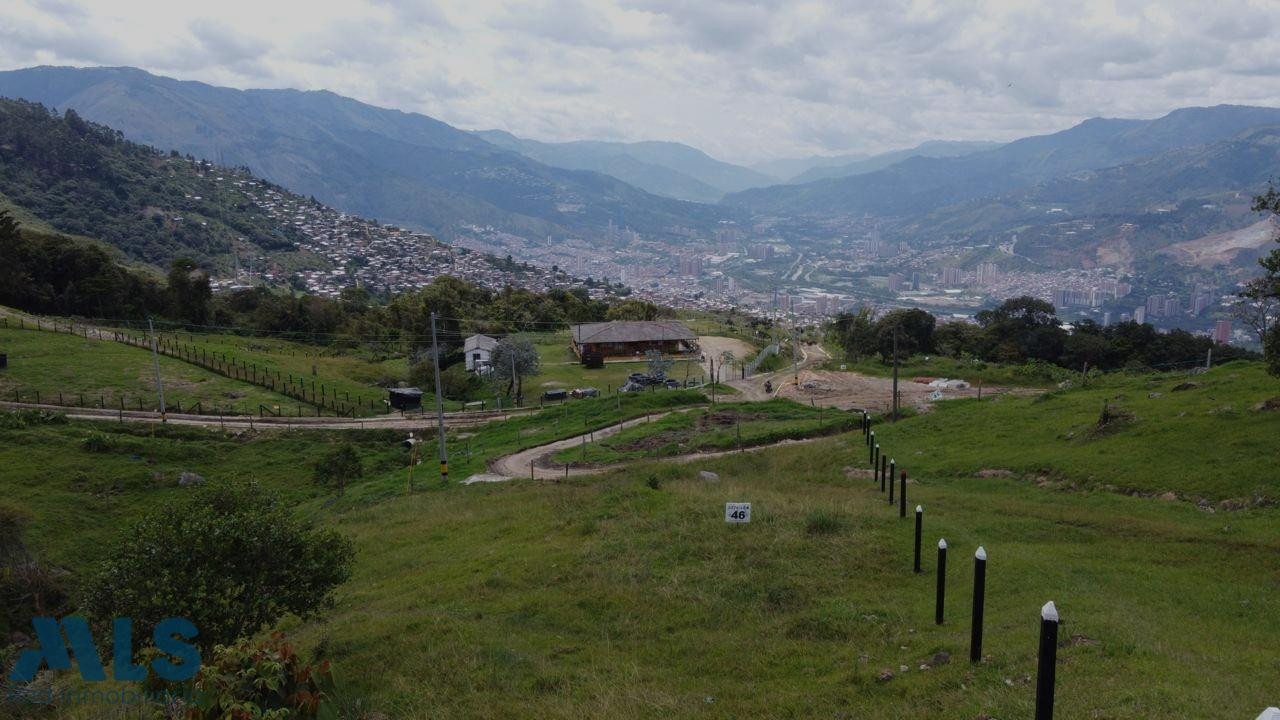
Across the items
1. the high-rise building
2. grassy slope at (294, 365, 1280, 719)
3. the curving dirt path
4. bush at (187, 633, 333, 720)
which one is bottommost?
the curving dirt path

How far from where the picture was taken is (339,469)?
40.5 meters

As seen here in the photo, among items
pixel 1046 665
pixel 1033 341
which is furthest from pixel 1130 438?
pixel 1033 341

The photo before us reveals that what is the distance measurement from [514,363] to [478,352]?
43.0 feet

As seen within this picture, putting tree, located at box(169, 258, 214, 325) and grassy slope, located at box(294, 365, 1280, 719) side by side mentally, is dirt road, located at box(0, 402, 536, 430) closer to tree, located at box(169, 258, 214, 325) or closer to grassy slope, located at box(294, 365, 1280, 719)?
grassy slope, located at box(294, 365, 1280, 719)

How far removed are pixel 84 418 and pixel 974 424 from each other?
56.1 m

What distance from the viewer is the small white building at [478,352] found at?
75.8 meters

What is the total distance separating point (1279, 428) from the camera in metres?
24.2

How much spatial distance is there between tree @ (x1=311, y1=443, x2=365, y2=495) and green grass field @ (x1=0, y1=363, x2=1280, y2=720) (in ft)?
15.1

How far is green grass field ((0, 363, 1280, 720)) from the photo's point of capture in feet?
33.5

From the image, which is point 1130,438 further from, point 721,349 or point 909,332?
point 721,349

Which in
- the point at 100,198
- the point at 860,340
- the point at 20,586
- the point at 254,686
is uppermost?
the point at 100,198

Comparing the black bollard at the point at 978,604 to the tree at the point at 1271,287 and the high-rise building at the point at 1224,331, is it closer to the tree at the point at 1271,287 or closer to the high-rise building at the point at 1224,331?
the tree at the point at 1271,287

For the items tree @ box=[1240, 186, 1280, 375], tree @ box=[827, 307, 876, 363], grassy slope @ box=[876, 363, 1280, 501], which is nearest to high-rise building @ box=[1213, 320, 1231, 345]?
tree @ box=[827, 307, 876, 363]

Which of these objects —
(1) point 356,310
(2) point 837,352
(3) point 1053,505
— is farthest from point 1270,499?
(1) point 356,310
